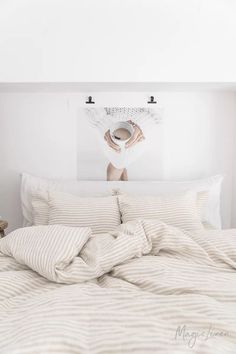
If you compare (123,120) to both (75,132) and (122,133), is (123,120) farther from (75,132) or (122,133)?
(75,132)

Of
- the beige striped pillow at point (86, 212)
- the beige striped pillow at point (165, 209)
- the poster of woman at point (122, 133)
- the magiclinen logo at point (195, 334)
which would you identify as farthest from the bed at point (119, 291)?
the poster of woman at point (122, 133)

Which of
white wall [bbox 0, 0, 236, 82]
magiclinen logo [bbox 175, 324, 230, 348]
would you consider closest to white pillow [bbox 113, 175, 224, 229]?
white wall [bbox 0, 0, 236, 82]

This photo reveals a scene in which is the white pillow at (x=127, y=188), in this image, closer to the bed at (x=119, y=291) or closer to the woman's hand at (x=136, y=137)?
the woman's hand at (x=136, y=137)

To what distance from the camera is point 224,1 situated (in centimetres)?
265

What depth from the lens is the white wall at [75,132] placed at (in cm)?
306

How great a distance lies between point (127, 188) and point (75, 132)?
0.64 meters

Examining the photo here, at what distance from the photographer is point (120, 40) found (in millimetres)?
2734

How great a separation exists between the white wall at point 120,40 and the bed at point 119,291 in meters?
1.26

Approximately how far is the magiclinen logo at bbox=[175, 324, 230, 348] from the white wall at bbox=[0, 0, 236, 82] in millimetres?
1946

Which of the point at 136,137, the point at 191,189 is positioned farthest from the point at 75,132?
the point at 191,189

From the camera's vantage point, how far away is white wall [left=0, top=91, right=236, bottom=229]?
3.06 meters

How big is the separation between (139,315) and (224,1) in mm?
2313

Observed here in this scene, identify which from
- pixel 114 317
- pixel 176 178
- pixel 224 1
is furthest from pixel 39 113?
pixel 114 317

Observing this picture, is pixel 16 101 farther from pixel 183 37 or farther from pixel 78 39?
pixel 183 37
